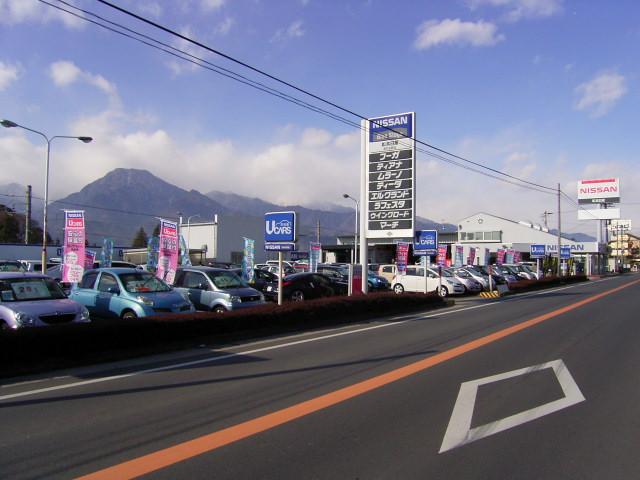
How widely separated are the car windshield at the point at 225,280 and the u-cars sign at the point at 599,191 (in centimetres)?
8817

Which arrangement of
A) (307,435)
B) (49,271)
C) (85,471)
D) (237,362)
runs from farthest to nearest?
(49,271) < (237,362) < (307,435) < (85,471)

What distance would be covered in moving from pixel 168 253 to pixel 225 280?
3.04m

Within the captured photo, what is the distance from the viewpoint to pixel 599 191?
88.6 metres

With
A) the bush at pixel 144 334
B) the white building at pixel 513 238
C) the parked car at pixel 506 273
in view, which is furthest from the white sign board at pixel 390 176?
the white building at pixel 513 238

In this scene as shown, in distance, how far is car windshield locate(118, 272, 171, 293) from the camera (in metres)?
13.2

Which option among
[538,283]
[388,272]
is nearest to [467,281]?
[388,272]

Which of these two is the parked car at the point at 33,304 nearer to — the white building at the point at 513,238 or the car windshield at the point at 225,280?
the car windshield at the point at 225,280

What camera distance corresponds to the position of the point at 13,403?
6.60m

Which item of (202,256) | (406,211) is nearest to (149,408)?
(406,211)

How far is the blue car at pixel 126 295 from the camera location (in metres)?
12.7

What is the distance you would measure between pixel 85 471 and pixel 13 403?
292 centimetres

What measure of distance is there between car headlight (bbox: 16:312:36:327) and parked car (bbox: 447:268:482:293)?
986 inches

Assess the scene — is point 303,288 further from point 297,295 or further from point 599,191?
point 599,191

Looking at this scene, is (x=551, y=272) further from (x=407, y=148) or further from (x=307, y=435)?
(x=307, y=435)
